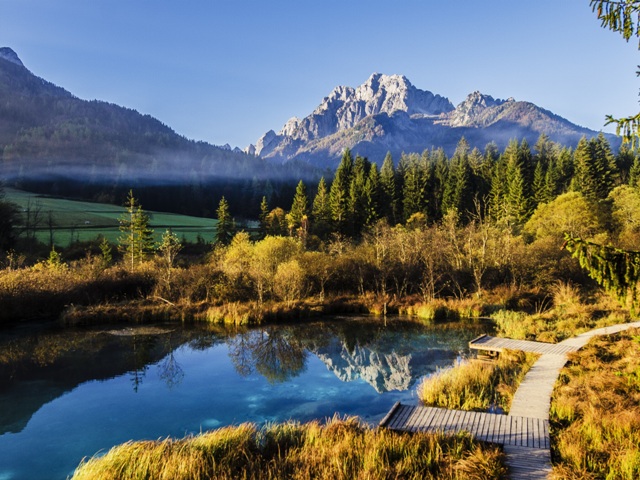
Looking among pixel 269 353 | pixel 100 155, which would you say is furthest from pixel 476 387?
pixel 100 155

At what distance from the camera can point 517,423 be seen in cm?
943

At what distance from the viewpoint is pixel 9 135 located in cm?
15225

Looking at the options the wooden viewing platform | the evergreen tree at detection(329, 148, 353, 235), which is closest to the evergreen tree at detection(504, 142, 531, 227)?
the evergreen tree at detection(329, 148, 353, 235)

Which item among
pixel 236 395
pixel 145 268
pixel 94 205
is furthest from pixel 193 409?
pixel 94 205

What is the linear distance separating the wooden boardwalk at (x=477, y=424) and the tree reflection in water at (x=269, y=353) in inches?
275

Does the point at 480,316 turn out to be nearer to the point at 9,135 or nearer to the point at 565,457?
the point at 565,457

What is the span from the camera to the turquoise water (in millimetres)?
11680

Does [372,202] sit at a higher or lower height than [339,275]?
higher

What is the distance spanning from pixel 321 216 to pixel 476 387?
2096 inches

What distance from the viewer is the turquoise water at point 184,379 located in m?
11.7

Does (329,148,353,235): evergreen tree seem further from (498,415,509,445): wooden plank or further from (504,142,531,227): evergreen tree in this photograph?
(498,415,509,445): wooden plank

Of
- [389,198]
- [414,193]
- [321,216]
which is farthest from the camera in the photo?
[389,198]

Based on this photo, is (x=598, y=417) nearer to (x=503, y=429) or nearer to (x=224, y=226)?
(x=503, y=429)

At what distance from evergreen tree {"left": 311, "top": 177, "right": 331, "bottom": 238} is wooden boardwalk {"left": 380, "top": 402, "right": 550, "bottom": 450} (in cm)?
5045
